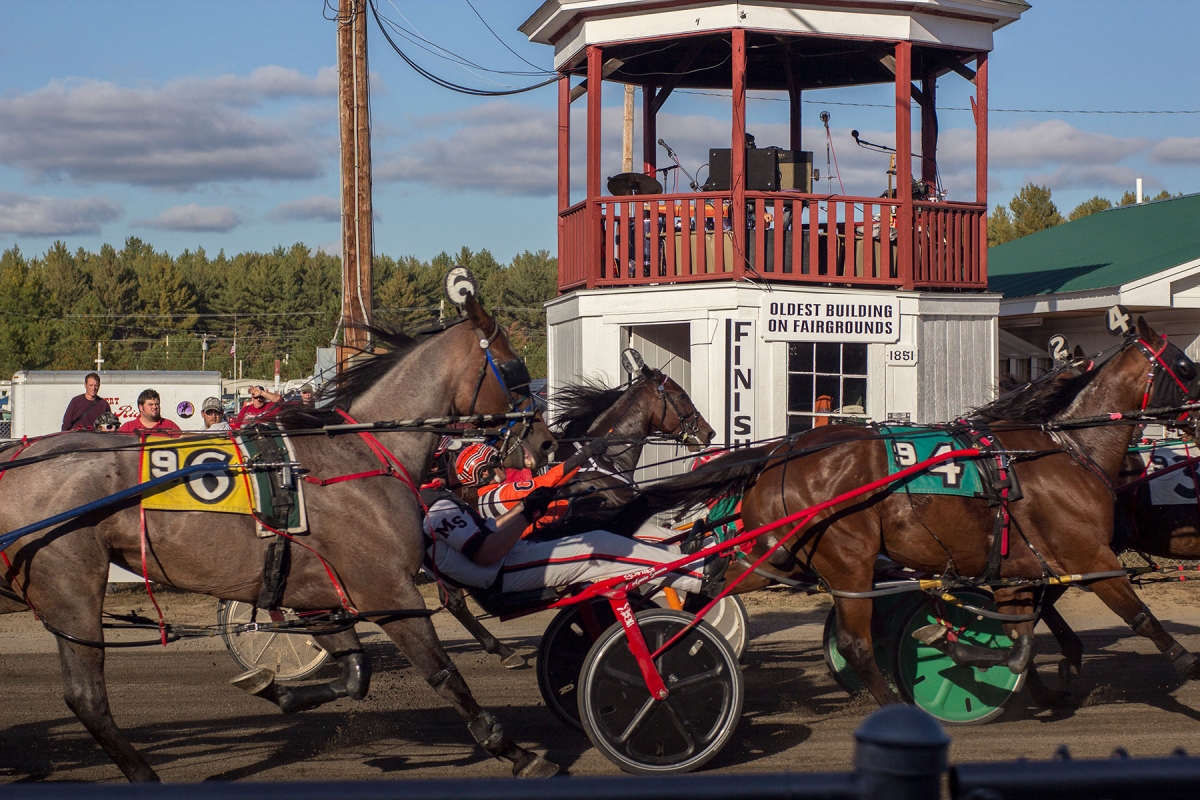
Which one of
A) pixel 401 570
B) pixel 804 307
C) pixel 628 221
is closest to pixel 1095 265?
pixel 804 307

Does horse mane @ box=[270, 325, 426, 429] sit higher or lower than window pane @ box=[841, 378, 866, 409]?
higher

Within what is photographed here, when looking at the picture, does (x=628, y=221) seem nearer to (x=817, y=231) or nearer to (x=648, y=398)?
(x=817, y=231)

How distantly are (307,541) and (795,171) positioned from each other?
9135 millimetres

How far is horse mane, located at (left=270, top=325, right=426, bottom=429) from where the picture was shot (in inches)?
200

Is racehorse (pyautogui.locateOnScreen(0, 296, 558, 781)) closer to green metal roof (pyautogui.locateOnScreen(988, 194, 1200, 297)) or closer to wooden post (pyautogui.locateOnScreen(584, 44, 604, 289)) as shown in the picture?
wooden post (pyautogui.locateOnScreen(584, 44, 604, 289))

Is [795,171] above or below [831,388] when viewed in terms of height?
above

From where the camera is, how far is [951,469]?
229 inches

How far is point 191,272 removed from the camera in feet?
282

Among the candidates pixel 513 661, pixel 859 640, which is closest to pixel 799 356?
pixel 513 661

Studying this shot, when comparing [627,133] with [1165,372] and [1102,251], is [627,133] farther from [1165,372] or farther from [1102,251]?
[1165,372]

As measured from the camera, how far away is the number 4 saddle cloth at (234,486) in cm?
466

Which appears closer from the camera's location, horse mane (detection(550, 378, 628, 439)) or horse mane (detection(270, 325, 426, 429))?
horse mane (detection(270, 325, 426, 429))

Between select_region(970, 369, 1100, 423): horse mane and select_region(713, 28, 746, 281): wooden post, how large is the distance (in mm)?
5081

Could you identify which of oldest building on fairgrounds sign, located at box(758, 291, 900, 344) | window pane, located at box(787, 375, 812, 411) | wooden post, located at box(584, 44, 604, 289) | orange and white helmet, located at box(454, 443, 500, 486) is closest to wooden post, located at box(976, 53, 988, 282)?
oldest building on fairgrounds sign, located at box(758, 291, 900, 344)
